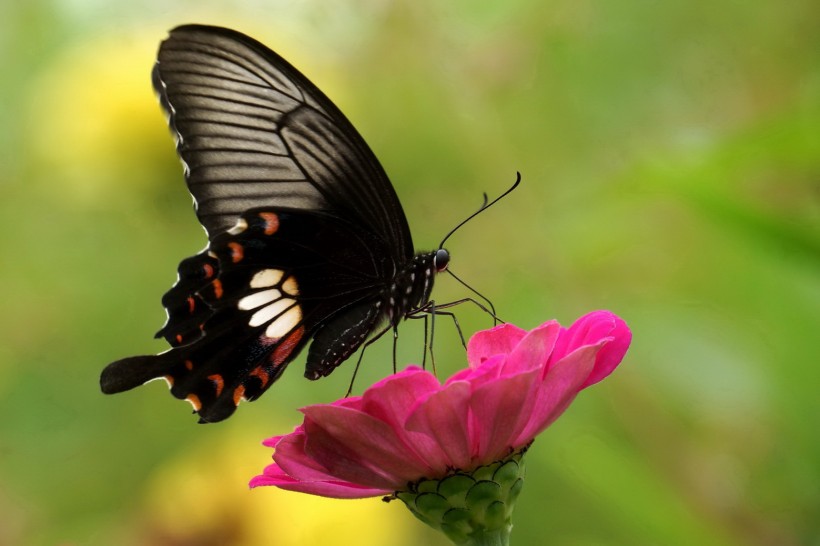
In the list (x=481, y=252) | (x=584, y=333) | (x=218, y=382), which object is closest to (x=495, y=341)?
(x=584, y=333)

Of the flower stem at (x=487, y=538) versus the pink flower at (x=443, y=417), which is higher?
the pink flower at (x=443, y=417)

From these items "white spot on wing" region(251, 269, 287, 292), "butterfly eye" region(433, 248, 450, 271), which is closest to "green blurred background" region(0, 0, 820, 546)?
"butterfly eye" region(433, 248, 450, 271)

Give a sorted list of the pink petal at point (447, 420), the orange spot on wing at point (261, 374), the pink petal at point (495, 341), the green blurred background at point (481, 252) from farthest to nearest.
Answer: the green blurred background at point (481, 252)
the orange spot on wing at point (261, 374)
the pink petal at point (495, 341)
the pink petal at point (447, 420)

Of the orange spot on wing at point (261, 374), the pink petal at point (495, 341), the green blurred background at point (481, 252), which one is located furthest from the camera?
the green blurred background at point (481, 252)

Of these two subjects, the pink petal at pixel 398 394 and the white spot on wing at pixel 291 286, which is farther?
the white spot on wing at pixel 291 286

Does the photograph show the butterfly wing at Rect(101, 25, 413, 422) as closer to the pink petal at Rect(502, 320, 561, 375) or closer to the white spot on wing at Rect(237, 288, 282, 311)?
the white spot on wing at Rect(237, 288, 282, 311)

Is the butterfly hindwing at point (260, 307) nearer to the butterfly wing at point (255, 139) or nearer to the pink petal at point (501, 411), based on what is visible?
the butterfly wing at point (255, 139)

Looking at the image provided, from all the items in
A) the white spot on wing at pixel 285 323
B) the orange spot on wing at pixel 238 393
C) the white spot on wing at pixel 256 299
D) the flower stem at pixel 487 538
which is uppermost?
the white spot on wing at pixel 256 299

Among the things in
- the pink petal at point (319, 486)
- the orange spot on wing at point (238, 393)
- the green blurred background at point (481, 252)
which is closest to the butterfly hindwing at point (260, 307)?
the orange spot on wing at point (238, 393)

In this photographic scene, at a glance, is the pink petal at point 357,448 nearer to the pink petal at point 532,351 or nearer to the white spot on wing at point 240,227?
the pink petal at point 532,351
